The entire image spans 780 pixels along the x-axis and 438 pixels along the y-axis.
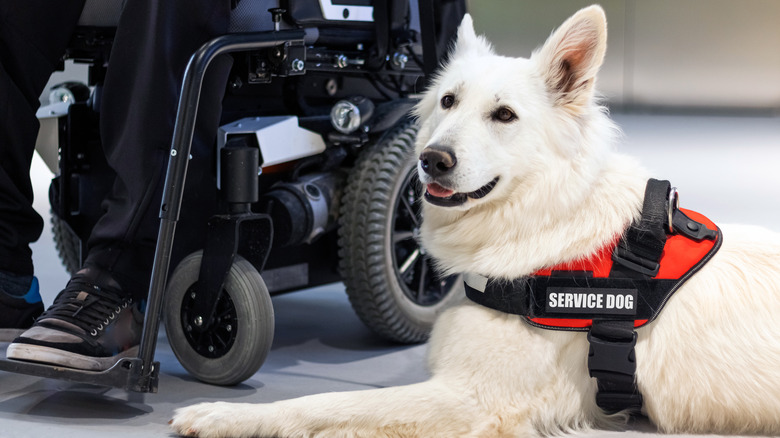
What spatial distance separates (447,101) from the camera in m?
1.63

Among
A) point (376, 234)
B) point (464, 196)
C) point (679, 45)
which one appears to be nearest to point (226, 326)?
point (376, 234)

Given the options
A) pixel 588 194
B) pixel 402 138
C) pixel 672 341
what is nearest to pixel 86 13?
pixel 402 138

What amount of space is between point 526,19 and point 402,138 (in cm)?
496

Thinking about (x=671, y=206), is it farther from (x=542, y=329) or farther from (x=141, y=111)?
(x=141, y=111)

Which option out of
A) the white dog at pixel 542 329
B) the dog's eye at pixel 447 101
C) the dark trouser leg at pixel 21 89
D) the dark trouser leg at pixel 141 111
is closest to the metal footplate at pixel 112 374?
the white dog at pixel 542 329

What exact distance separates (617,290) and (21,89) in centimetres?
142

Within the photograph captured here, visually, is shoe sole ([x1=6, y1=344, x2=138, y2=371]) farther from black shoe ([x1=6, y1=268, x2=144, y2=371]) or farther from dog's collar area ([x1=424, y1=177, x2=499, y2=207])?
dog's collar area ([x1=424, y1=177, x2=499, y2=207])

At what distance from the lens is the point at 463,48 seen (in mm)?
1734

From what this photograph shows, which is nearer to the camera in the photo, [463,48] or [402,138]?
[463,48]

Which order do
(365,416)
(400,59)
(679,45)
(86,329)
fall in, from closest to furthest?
(365,416), (86,329), (400,59), (679,45)

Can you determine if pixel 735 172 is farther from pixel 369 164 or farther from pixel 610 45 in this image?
pixel 369 164

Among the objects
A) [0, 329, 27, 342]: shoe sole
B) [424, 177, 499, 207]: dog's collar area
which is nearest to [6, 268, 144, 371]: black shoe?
[0, 329, 27, 342]: shoe sole

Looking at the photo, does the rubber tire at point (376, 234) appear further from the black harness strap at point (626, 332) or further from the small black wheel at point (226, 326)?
the black harness strap at point (626, 332)

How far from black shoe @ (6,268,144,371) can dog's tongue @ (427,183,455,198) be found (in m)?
0.74
